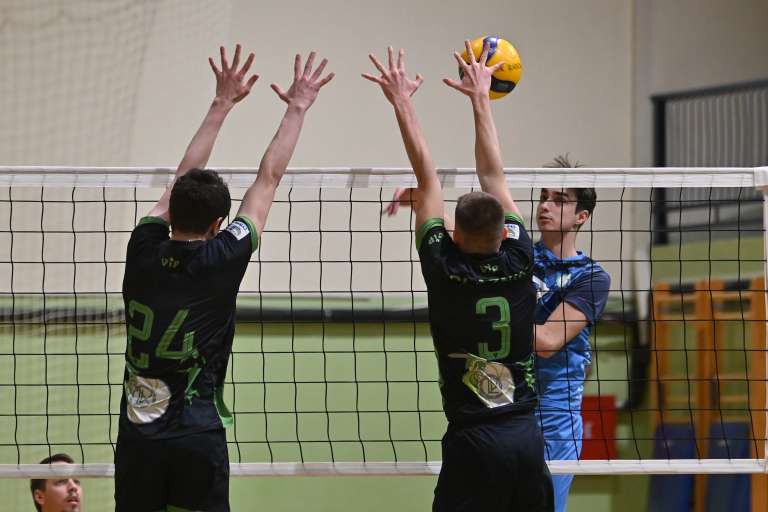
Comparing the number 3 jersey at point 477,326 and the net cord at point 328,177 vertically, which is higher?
the net cord at point 328,177

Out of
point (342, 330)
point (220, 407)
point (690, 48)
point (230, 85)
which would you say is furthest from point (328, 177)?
point (690, 48)

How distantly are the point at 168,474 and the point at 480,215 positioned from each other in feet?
4.54

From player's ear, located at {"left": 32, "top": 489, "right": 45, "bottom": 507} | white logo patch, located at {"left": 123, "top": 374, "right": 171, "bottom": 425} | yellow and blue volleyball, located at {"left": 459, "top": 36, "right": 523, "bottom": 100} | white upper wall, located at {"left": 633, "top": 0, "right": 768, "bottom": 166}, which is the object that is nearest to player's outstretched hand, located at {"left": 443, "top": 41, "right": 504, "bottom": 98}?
yellow and blue volleyball, located at {"left": 459, "top": 36, "right": 523, "bottom": 100}

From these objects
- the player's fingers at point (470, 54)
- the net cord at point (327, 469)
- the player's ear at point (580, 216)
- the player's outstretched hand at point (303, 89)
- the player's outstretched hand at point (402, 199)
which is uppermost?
the player's fingers at point (470, 54)

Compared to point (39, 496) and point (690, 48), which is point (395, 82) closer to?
point (39, 496)

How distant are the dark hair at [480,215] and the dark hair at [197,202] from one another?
811mm

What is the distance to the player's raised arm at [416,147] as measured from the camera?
4102 mm

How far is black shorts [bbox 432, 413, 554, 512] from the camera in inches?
150

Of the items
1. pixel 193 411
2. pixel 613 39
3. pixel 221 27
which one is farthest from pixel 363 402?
pixel 193 411

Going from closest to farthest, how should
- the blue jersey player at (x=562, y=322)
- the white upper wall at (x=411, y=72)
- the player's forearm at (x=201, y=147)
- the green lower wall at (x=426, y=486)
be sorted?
the player's forearm at (x=201, y=147), the blue jersey player at (x=562, y=322), the green lower wall at (x=426, y=486), the white upper wall at (x=411, y=72)

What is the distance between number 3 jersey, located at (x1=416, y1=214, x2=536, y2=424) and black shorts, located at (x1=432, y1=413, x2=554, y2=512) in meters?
0.06

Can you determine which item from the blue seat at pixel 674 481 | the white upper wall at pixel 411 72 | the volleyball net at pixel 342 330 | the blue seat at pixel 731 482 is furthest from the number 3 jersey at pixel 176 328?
the blue seat at pixel 674 481

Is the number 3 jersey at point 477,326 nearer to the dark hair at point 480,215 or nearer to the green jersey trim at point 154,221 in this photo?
the dark hair at point 480,215

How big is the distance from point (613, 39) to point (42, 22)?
565cm
